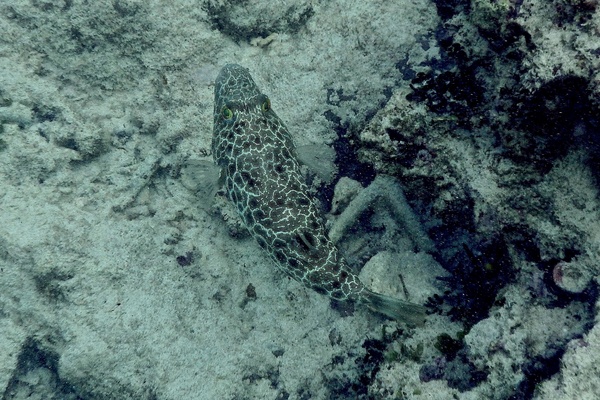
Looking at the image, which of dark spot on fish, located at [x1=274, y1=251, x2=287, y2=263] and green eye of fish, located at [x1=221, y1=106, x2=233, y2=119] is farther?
green eye of fish, located at [x1=221, y1=106, x2=233, y2=119]

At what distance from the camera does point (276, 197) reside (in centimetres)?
432

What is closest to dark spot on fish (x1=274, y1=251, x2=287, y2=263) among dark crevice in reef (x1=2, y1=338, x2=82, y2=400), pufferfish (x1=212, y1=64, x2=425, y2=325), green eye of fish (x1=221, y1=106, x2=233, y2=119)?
pufferfish (x1=212, y1=64, x2=425, y2=325)

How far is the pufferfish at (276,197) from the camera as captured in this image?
415 centimetres

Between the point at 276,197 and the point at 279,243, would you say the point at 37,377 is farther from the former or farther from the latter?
the point at 276,197

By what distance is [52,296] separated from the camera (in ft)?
16.0

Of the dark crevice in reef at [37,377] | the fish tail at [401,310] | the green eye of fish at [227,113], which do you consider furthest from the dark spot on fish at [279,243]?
the dark crevice in reef at [37,377]

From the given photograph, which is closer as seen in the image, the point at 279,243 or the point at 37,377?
the point at 279,243

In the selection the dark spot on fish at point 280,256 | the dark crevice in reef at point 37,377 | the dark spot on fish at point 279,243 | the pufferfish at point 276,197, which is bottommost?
the dark crevice in reef at point 37,377

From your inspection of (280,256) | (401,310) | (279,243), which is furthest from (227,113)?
(401,310)

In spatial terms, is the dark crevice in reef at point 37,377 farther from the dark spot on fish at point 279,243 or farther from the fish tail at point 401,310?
the fish tail at point 401,310

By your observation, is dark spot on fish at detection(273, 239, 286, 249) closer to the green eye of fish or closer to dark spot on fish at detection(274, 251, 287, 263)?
dark spot on fish at detection(274, 251, 287, 263)

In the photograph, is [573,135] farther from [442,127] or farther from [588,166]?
[442,127]

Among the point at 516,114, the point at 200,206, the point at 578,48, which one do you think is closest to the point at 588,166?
the point at 516,114

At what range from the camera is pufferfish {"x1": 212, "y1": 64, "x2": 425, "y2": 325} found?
415cm
